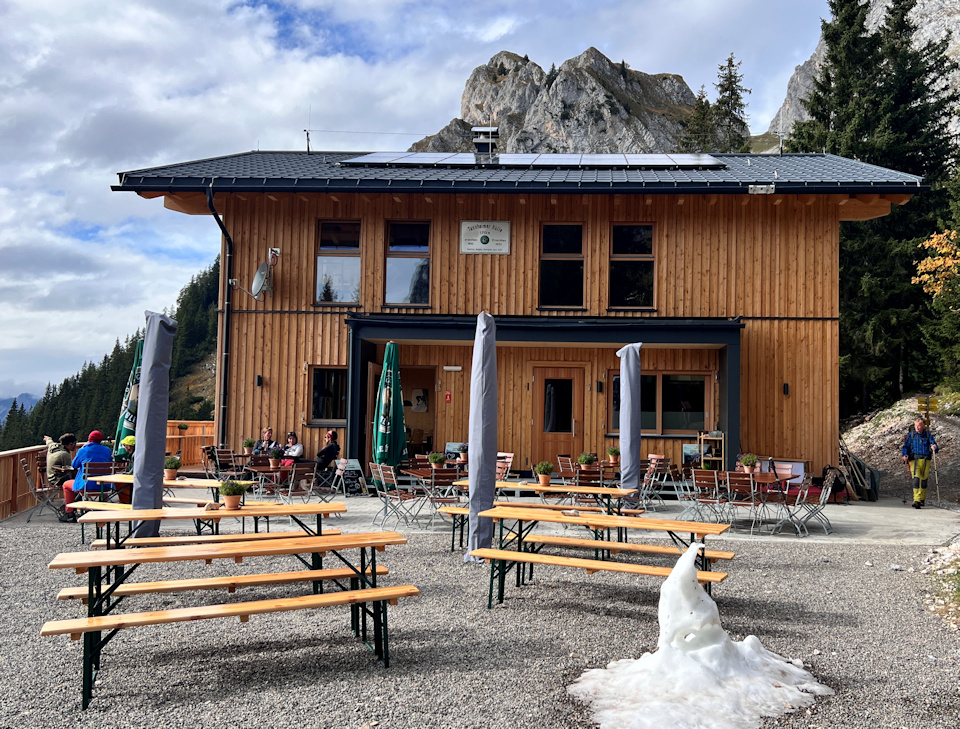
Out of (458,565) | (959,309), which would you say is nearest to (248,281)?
(458,565)

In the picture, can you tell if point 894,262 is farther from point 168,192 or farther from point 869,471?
point 168,192

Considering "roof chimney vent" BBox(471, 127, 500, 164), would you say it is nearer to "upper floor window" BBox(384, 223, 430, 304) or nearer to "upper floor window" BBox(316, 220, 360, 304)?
"upper floor window" BBox(384, 223, 430, 304)

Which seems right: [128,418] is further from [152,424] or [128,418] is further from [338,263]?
[338,263]

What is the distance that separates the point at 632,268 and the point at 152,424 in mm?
10063

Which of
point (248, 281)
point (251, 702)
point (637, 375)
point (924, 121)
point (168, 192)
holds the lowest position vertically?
point (251, 702)

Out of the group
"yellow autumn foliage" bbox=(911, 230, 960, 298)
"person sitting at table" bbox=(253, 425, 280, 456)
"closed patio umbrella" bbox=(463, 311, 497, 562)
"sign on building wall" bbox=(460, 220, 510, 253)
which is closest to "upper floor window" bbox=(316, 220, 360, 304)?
"sign on building wall" bbox=(460, 220, 510, 253)

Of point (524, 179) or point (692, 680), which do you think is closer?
point (692, 680)

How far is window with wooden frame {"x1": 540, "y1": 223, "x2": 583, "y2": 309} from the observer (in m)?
14.9

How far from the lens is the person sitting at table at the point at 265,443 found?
13.8 meters

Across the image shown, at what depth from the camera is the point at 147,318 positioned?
25.4ft

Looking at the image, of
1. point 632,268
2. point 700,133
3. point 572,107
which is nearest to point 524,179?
point 632,268

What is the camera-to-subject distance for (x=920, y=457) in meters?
13.1

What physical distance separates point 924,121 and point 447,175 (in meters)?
19.8

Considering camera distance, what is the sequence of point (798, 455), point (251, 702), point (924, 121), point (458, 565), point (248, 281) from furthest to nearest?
1. point (924, 121)
2. point (248, 281)
3. point (798, 455)
4. point (458, 565)
5. point (251, 702)
